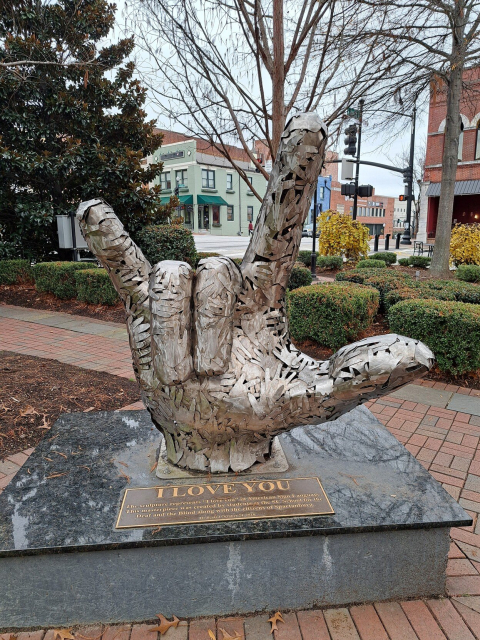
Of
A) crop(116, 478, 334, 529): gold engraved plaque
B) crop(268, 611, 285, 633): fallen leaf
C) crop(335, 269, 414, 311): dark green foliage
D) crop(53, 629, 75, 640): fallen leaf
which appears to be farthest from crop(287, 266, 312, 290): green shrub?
crop(53, 629, 75, 640): fallen leaf

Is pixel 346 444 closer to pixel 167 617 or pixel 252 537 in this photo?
pixel 252 537

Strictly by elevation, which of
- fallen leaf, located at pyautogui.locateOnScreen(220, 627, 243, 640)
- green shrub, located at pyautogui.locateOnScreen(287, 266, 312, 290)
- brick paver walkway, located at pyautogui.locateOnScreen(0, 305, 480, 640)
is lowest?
brick paver walkway, located at pyautogui.locateOnScreen(0, 305, 480, 640)

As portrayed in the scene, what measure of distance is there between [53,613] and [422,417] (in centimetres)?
344

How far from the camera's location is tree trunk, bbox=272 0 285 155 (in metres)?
5.62

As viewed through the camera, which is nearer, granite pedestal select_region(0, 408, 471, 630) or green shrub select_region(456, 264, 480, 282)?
granite pedestal select_region(0, 408, 471, 630)

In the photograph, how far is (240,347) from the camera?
235cm

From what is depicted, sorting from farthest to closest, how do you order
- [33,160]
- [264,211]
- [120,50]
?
[120,50] < [33,160] < [264,211]

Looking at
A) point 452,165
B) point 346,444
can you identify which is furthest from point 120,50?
point 346,444

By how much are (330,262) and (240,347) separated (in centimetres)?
1316

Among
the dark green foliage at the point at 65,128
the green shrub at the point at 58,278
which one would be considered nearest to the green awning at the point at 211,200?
the dark green foliage at the point at 65,128

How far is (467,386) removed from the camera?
16.9 ft

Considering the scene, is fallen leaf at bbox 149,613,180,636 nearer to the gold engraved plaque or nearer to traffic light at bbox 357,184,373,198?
the gold engraved plaque

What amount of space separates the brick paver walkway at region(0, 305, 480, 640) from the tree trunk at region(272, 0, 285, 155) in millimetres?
3626

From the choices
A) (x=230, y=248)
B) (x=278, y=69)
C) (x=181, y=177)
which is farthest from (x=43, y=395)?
A: (x=181, y=177)
